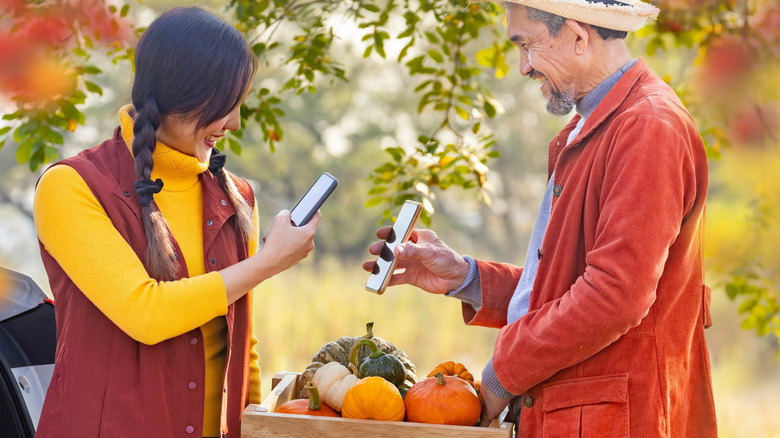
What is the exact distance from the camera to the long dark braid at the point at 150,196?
2.09m

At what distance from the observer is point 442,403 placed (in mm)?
2043

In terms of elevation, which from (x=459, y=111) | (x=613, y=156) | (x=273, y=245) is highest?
(x=459, y=111)

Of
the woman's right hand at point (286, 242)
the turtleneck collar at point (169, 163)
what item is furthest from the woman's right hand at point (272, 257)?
the turtleneck collar at point (169, 163)

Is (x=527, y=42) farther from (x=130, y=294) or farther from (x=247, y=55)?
(x=130, y=294)

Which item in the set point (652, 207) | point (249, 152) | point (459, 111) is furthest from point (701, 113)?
point (249, 152)

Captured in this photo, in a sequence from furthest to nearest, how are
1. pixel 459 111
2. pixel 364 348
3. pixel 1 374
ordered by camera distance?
pixel 459 111
pixel 1 374
pixel 364 348

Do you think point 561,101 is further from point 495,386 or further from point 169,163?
point 169,163

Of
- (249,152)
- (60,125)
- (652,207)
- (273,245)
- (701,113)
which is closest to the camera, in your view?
(652,207)

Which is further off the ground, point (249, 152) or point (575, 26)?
point (249, 152)

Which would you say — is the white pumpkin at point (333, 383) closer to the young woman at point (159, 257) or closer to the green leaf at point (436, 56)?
the young woman at point (159, 257)

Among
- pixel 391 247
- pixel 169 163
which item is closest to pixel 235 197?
pixel 169 163

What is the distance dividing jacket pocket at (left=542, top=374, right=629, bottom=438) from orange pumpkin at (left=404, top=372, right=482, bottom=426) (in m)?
0.18

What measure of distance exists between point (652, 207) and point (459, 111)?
6.14 ft

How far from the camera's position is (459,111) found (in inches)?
144
